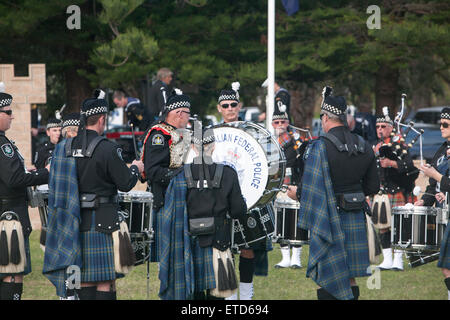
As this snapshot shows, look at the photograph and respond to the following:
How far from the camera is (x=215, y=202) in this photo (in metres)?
5.47

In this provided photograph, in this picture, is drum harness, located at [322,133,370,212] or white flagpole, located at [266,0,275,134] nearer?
drum harness, located at [322,133,370,212]

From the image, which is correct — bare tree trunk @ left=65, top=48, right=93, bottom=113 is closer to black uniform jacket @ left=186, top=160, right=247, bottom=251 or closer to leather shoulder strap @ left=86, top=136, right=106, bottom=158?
leather shoulder strap @ left=86, top=136, right=106, bottom=158

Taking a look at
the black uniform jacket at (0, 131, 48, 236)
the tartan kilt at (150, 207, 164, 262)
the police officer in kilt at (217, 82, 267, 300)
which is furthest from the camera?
the police officer in kilt at (217, 82, 267, 300)

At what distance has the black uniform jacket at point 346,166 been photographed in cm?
582

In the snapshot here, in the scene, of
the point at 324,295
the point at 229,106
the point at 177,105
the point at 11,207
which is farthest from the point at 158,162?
the point at 324,295

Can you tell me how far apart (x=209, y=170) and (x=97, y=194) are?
895mm

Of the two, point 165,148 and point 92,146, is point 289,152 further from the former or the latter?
point 92,146

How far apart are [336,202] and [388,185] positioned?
11.2 feet

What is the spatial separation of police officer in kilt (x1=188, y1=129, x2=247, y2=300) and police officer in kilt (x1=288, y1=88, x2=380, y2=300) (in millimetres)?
638

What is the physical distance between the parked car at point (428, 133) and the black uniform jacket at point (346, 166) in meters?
10.1

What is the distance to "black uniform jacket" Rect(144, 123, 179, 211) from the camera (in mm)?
6227

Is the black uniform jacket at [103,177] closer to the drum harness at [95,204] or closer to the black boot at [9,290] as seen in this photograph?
the drum harness at [95,204]

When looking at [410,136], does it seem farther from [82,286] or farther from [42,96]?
[42,96]

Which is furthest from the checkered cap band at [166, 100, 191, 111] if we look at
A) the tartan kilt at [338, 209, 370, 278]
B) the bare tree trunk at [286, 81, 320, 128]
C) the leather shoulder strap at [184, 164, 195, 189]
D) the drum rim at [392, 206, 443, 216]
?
the bare tree trunk at [286, 81, 320, 128]
